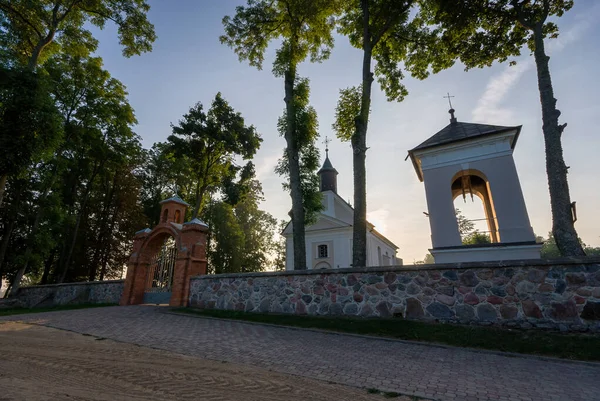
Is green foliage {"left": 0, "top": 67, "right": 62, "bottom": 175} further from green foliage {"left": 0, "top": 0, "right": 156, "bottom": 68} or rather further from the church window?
the church window

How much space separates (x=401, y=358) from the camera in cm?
471

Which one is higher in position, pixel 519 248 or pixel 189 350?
pixel 519 248

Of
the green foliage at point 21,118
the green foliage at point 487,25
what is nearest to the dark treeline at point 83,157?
the green foliage at point 21,118

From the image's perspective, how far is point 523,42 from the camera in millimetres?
→ 10938

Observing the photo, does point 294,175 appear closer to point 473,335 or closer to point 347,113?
point 347,113

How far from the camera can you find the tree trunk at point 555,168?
720cm

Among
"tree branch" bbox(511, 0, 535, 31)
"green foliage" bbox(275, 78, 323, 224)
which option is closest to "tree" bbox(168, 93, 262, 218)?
"green foliage" bbox(275, 78, 323, 224)

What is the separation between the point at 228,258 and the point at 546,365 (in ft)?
90.7

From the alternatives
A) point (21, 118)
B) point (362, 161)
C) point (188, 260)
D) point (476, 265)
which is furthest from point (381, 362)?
point (21, 118)

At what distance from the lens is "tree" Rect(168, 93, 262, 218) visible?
70.1 ft

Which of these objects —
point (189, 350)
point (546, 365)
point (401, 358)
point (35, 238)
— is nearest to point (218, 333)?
point (189, 350)

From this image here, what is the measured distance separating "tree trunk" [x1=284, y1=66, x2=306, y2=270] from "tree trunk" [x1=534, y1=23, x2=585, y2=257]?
7423 mm

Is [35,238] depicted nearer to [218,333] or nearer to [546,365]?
[218,333]

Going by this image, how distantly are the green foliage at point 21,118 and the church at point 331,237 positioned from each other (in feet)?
57.9
